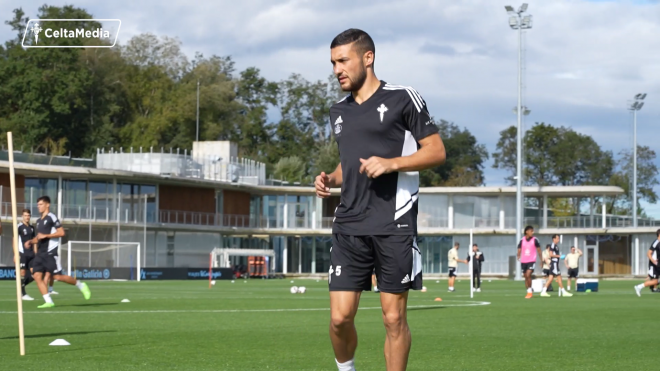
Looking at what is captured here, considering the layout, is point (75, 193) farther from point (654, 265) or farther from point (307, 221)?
point (654, 265)

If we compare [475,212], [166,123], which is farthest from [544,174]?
[166,123]

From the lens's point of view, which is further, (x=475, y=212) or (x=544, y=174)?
(x=544, y=174)

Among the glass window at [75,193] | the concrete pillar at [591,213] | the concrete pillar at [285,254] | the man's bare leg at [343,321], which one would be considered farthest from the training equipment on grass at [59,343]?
the concrete pillar at [591,213]

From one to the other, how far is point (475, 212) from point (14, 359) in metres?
73.6

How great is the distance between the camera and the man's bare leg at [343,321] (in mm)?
6549

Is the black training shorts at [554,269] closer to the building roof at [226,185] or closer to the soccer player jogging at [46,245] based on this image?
the soccer player jogging at [46,245]

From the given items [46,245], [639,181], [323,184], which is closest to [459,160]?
[639,181]

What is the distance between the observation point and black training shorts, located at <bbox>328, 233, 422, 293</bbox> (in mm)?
6398

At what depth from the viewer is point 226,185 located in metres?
77.1

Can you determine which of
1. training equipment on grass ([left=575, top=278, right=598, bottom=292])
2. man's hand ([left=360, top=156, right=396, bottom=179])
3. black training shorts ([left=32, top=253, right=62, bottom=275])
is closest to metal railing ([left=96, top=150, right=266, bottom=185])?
training equipment on grass ([left=575, top=278, right=598, bottom=292])

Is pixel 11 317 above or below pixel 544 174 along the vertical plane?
below

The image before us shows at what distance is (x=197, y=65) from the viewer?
93250 mm

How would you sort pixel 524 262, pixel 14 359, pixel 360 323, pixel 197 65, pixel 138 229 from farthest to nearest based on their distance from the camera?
pixel 197 65 → pixel 138 229 → pixel 524 262 → pixel 360 323 → pixel 14 359

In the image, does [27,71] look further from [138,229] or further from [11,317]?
[11,317]
